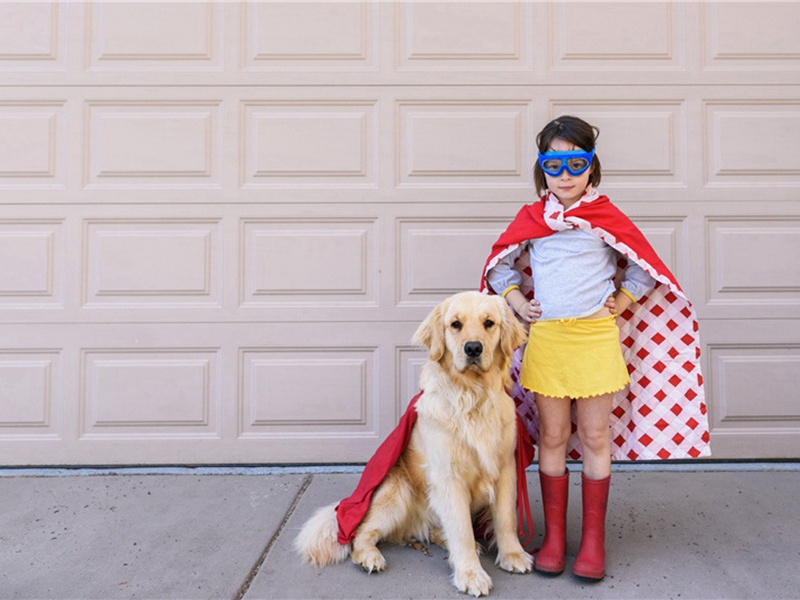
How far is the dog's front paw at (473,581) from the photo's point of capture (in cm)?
193

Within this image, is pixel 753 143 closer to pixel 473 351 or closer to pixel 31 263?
pixel 473 351

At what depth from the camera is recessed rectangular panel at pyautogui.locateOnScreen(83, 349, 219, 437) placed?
129 inches

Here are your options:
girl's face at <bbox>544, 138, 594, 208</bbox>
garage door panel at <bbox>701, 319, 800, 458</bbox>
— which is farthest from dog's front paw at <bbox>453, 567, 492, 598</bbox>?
garage door panel at <bbox>701, 319, 800, 458</bbox>

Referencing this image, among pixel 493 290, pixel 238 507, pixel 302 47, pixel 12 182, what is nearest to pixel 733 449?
pixel 493 290

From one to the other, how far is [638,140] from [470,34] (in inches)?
50.1

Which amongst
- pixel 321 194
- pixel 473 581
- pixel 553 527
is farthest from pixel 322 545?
pixel 321 194

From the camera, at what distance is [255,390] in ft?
10.8

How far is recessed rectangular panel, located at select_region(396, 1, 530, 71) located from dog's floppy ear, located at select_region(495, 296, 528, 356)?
1958 millimetres

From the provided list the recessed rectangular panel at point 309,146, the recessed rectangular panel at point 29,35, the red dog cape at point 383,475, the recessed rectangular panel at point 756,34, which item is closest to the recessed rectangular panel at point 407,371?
the red dog cape at point 383,475

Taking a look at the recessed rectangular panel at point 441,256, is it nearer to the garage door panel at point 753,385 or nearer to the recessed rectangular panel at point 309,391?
the recessed rectangular panel at point 309,391

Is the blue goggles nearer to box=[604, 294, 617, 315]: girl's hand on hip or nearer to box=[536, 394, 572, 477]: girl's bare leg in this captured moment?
box=[604, 294, 617, 315]: girl's hand on hip

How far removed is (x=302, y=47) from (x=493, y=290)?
212cm

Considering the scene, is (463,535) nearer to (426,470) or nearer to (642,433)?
(426,470)

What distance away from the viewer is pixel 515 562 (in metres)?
2.09
